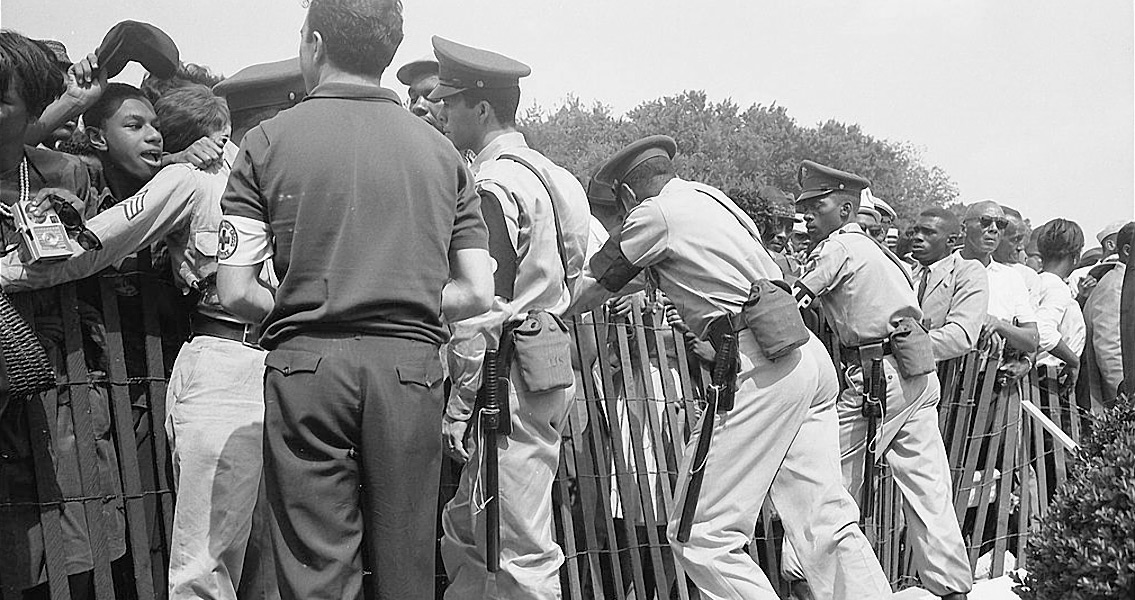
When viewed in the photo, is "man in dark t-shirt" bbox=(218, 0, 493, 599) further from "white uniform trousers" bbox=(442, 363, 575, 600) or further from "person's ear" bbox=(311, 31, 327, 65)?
"white uniform trousers" bbox=(442, 363, 575, 600)

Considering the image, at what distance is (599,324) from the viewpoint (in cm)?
541

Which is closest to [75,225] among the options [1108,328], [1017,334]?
[1017,334]

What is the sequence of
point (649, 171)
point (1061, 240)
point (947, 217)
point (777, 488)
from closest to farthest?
point (777, 488)
point (649, 171)
point (947, 217)
point (1061, 240)

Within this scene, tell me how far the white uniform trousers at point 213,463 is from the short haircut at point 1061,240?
6.71m

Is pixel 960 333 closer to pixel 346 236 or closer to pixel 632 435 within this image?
pixel 632 435

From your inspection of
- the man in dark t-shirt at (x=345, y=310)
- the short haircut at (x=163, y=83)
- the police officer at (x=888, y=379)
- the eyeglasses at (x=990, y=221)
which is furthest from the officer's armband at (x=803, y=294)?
the man in dark t-shirt at (x=345, y=310)

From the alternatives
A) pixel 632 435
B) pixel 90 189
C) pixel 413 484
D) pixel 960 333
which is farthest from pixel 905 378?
pixel 90 189

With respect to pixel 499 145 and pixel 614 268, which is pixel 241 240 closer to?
pixel 499 145

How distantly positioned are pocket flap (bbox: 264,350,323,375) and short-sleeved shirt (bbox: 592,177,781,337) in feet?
6.45

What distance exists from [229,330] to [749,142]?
39.3m

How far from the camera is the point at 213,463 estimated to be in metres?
3.65

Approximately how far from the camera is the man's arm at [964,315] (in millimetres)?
6582

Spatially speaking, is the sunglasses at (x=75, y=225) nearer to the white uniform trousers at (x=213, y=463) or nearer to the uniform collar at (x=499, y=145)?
the white uniform trousers at (x=213, y=463)

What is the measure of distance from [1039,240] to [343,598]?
7.26 m
